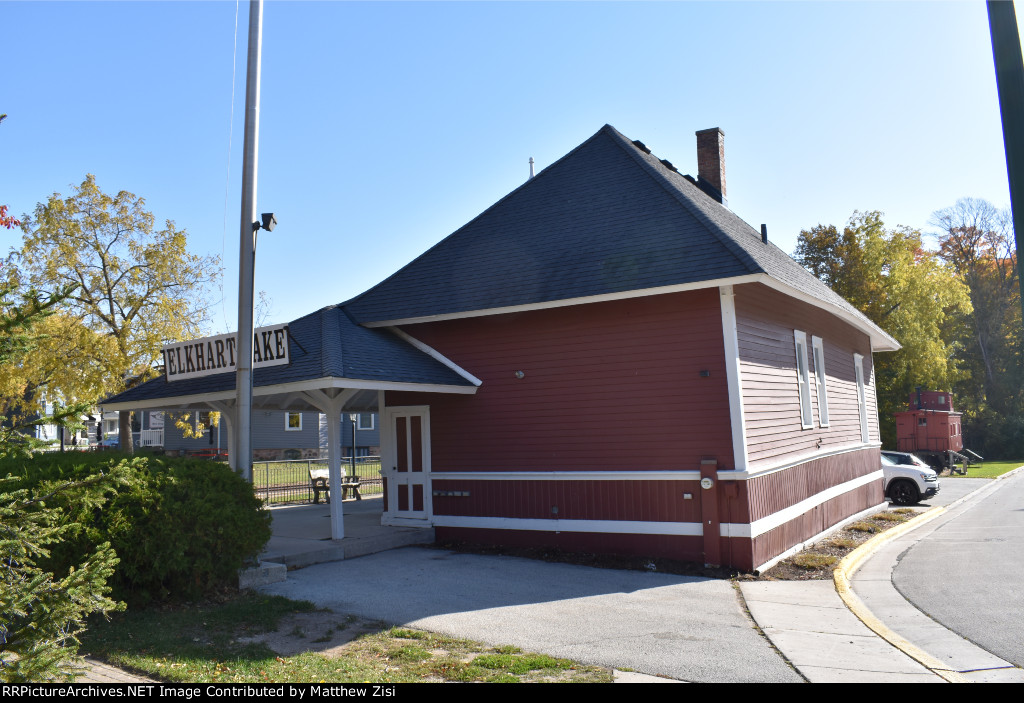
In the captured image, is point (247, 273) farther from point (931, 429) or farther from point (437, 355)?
point (931, 429)

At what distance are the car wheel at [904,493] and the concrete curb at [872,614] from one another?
4316 millimetres

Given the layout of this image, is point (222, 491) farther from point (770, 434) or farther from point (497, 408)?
point (770, 434)

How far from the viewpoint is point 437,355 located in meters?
14.3

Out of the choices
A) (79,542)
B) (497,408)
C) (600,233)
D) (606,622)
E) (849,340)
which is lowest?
(606,622)

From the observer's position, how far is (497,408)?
1350 centimetres

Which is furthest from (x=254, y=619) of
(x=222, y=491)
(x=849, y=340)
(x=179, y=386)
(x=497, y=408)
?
(x=849, y=340)

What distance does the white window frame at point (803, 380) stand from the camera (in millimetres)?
14817

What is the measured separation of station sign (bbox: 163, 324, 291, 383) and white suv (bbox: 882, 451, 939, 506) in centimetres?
1778

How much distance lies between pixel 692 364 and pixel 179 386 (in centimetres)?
918

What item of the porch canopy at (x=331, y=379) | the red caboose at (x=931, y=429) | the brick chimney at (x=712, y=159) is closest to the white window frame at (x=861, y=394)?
the brick chimney at (x=712, y=159)

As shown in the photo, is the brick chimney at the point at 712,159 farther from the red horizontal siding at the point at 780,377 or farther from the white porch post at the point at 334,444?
the white porch post at the point at 334,444

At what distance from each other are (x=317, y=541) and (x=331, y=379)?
2935mm

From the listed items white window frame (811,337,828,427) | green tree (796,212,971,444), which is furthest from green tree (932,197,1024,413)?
white window frame (811,337,828,427)

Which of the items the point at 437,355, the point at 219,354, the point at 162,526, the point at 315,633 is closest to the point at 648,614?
the point at 315,633
